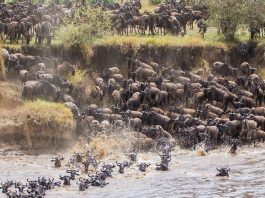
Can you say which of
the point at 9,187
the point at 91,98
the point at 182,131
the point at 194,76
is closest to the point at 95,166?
the point at 9,187

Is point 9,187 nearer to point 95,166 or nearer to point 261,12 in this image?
point 95,166

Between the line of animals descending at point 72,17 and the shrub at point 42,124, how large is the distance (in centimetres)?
691

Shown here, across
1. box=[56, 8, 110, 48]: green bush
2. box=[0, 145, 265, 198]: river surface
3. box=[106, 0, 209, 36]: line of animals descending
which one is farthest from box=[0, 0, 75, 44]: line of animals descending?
box=[0, 145, 265, 198]: river surface

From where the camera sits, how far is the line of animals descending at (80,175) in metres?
18.7

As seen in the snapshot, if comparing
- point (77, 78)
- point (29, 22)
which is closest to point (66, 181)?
point (77, 78)

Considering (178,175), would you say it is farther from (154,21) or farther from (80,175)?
(154,21)

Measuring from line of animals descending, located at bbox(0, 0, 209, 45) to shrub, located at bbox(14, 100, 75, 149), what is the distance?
6907 millimetres

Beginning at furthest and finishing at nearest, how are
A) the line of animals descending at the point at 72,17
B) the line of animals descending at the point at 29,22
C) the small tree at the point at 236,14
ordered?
the small tree at the point at 236,14 < the line of animals descending at the point at 72,17 < the line of animals descending at the point at 29,22

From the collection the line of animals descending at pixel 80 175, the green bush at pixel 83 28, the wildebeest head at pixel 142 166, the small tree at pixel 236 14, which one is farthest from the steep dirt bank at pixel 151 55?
the wildebeest head at pixel 142 166

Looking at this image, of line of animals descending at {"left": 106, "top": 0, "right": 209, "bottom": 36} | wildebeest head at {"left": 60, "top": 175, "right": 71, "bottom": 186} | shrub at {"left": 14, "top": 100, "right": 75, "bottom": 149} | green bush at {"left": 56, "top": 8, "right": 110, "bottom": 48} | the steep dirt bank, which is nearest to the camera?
wildebeest head at {"left": 60, "top": 175, "right": 71, "bottom": 186}

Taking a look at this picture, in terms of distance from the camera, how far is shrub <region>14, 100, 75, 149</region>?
24.4m

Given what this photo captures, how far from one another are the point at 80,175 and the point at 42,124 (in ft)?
12.8

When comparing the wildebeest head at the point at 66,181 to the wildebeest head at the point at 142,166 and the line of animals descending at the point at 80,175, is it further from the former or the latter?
the wildebeest head at the point at 142,166

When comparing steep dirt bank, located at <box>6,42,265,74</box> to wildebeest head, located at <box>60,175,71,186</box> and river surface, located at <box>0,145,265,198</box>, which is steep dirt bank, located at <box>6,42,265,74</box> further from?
wildebeest head, located at <box>60,175,71,186</box>
